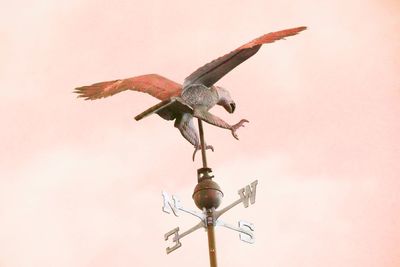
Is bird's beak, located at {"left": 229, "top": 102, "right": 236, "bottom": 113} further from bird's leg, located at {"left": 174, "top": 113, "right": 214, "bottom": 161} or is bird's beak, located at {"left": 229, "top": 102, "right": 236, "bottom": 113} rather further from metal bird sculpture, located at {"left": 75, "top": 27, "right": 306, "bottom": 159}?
bird's leg, located at {"left": 174, "top": 113, "right": 214, "bottom": 161}

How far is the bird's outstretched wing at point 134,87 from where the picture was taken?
13.3ft

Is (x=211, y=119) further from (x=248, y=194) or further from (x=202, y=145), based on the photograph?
(x=248, y=194)

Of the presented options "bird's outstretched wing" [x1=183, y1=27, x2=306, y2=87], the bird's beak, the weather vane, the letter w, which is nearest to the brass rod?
the weather vane

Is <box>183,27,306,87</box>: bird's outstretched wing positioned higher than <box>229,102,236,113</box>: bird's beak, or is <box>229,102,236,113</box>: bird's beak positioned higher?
<box>229,102,236,113</box>: bird's beak

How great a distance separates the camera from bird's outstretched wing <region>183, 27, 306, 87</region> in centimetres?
359

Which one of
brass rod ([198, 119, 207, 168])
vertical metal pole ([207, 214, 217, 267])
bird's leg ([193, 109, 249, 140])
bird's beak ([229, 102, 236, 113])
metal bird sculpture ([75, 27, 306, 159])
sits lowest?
vertical metal pole ([207, 214, 217, 267])

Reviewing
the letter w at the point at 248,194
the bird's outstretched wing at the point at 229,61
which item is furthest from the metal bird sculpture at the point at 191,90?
the letter w at the point at 248,194

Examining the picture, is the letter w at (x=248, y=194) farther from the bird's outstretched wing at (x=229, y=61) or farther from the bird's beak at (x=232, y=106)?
the bird's outstretched wing at (x=229, y=61)

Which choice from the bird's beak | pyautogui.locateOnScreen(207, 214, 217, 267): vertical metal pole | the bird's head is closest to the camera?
pyautogui.locateOnScreen(207, 214, 217, 267): vertical metal pole

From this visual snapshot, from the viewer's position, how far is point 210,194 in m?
3.73

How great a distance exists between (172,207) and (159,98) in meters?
0.96

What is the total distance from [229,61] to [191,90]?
36cm

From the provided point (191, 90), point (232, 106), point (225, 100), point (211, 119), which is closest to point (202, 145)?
point (211, 119)

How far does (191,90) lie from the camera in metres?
3.84
